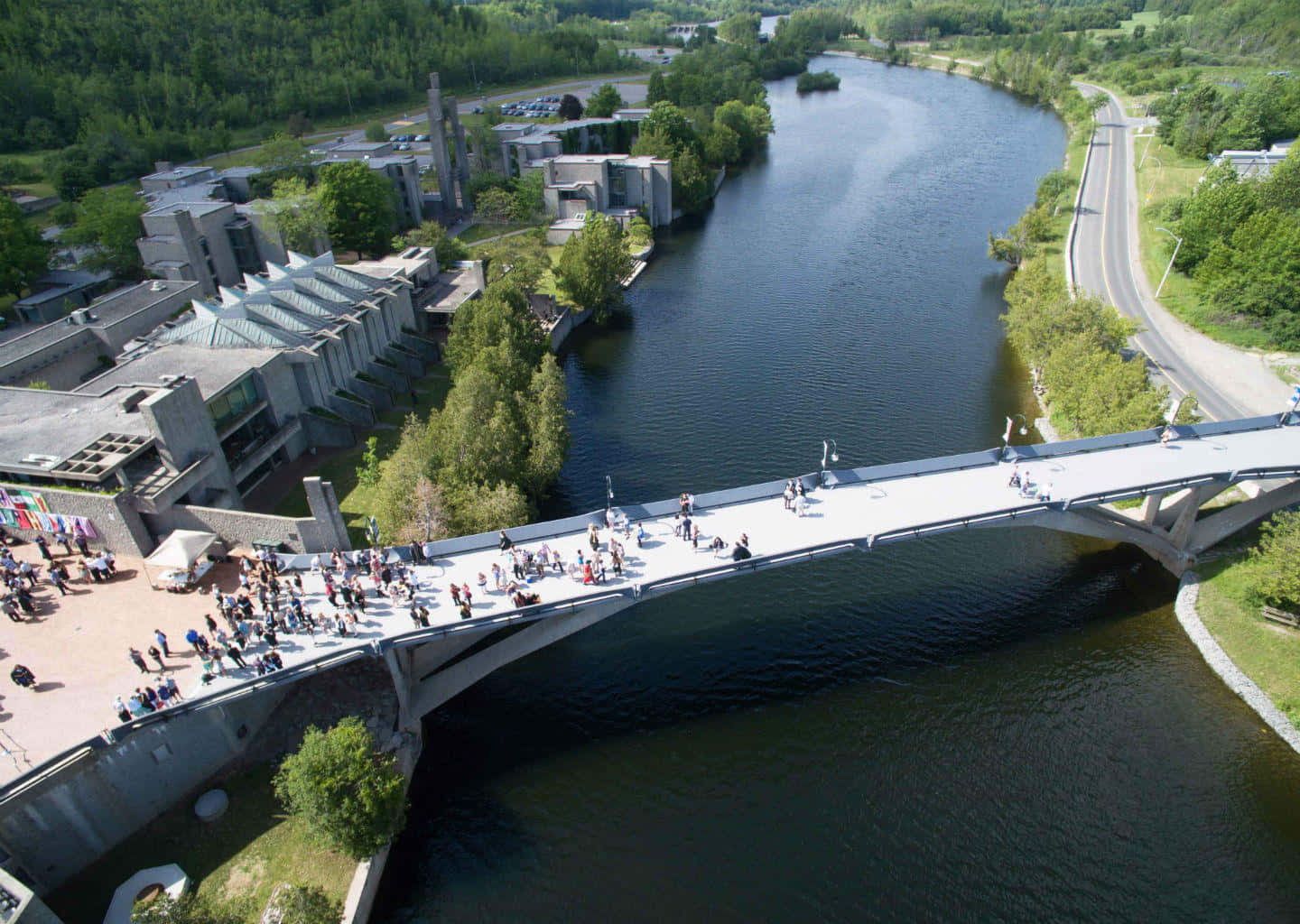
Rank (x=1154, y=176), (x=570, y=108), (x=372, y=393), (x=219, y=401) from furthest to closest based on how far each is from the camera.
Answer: (x=570, y=108) < (x=1154, y=176) < (x=372, y=393) < (x=219, y=401)

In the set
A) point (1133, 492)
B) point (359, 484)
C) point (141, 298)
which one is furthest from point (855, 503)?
point (141, 298)

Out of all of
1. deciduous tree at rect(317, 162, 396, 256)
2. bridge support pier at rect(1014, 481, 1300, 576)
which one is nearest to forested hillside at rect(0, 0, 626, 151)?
deciduous tree at rect(317, 162, 396, 256)

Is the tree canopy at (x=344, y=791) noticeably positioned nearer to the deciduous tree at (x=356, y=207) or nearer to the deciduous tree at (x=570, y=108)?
the deciduous tree at (x=356, y=207)

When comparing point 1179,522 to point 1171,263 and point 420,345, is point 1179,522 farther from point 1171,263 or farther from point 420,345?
point 420,345

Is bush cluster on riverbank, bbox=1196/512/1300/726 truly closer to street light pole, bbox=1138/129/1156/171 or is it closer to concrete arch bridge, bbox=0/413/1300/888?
concrete arch bridge, bbox=0/413/1300/888

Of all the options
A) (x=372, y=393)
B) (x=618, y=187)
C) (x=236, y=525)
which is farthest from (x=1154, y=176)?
(x=236, y=525)
